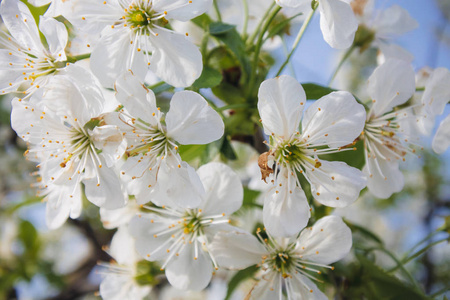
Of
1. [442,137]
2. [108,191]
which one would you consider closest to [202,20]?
[108,191]

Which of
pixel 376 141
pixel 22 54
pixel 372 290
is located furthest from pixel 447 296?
pixel 22 54

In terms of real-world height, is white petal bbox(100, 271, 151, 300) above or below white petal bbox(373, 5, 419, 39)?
below

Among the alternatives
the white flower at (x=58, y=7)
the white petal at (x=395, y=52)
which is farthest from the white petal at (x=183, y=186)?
the white petal at (x=395, y=52)

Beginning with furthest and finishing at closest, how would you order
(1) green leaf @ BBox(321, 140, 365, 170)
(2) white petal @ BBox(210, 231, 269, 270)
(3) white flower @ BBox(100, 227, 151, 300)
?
(3) white flower @ BBox(100, 227, 151, 300) < (1) green leaf @ BBox(321, 140, 365, 170) < (2) white petal @ BBox(210, 231, 269, 270)

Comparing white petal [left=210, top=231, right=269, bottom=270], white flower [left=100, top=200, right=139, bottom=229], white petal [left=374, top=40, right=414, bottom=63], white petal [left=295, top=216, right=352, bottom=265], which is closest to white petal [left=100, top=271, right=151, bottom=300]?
white flower [left=100, top=200, right=139, bottom=229]

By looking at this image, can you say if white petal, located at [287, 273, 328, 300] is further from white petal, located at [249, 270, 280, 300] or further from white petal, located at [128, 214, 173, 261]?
white petal, located at [128, 214, 173, 261]

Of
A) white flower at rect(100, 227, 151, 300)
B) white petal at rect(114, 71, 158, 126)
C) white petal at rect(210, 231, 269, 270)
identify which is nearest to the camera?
white petal at rect(114, 71, 158, 126)

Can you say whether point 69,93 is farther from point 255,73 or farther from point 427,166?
point 427,166

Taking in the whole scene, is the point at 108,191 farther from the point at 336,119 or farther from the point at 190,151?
the point at 336,119
